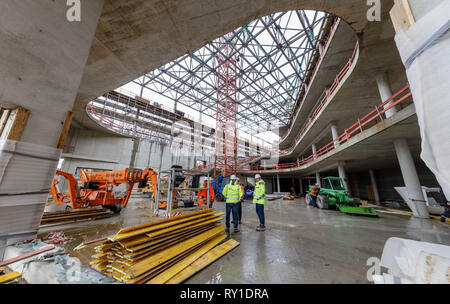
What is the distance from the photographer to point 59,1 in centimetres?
243

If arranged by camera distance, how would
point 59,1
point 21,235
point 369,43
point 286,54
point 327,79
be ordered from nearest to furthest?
point 21,235 → point 59,1 → point 369,43 → point 327,79 → point 286,54

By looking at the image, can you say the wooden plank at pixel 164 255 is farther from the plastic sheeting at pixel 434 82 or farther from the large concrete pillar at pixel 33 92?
the plastic sheeting at pixel 434 82

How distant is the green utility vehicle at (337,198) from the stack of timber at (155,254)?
6.82m

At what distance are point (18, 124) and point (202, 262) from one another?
350cm

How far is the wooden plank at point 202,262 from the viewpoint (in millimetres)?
2059

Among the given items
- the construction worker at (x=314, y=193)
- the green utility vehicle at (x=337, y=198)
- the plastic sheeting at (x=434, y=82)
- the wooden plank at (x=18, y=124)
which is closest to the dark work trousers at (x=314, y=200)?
the construction worker at (x=314, y=193)

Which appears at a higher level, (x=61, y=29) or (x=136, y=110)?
(x=136, y=110)

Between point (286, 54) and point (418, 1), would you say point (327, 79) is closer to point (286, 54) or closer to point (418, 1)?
point (286, 54)

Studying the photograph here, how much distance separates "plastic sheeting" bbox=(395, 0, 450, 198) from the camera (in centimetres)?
98

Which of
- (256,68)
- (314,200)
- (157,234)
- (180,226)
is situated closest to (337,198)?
(314,200)

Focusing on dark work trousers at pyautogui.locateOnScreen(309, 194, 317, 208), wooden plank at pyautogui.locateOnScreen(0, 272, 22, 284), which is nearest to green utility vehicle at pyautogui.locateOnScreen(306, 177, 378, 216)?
dark work trousers at pyautogui.locateOnScreen(309, 194, 317, 208)

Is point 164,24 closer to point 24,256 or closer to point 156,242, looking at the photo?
point 156,242
